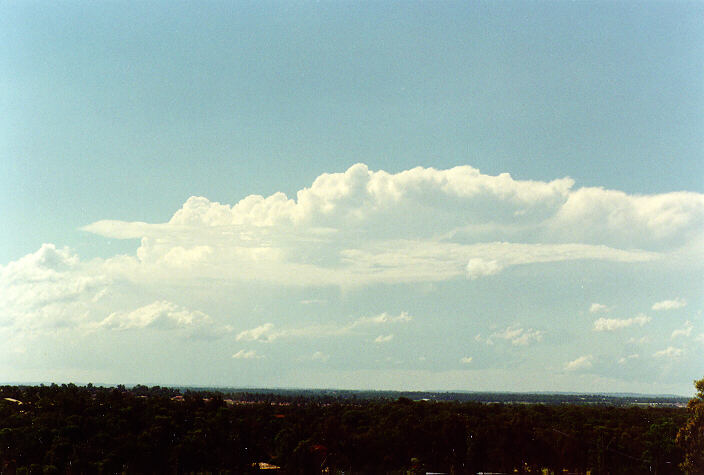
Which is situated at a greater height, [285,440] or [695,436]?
[695,436]

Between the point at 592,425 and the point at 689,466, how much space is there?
209 ft

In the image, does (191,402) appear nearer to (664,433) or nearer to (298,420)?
(298,420)

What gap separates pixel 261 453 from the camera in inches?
4828

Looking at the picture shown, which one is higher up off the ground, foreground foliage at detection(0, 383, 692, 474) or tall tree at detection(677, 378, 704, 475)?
tall tree at detection(677, 378, 704, 475)

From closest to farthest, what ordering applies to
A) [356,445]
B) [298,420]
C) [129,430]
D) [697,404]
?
1. [697,404]
2. [129,430]
3. [356,445]
4. [298,420]

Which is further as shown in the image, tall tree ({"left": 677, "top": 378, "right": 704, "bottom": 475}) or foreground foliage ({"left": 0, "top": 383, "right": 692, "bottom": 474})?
foreground foliage ({"left": 0, "top": 383, "right": 692, "bottom": 474})

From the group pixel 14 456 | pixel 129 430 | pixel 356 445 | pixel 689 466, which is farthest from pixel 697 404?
pixel 14 456

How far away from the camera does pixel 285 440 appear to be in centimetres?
12200

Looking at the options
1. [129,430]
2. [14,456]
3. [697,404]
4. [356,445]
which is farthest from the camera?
[356,445]

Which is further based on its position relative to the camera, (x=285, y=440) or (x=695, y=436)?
(x=285, y=440)

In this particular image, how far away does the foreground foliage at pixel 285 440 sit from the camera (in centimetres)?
10919

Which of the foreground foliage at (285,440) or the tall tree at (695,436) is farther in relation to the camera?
the foreground foliage at (285,440)

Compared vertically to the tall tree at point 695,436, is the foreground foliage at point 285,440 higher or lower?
lower

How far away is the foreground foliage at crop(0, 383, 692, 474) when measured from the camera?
10919cm
